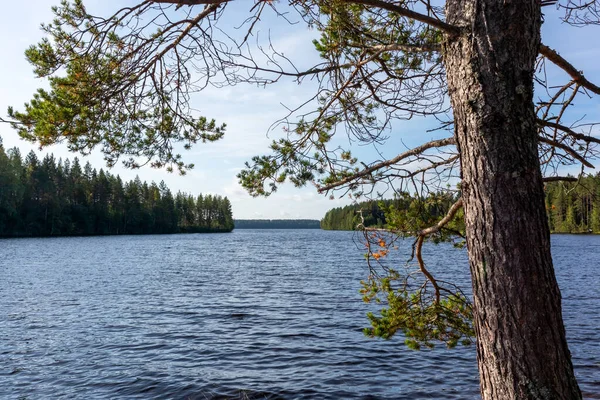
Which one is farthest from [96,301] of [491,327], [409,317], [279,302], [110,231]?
[110,231]

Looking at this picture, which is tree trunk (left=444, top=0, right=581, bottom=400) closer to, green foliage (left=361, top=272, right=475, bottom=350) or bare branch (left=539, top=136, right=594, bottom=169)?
bare branch (left=539, top=136, right=594, bottom=169)

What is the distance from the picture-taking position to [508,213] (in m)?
2.57

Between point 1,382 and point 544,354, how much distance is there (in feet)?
32.5

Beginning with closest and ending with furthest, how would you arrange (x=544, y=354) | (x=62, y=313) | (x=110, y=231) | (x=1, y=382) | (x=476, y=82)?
(x=544, y=354) < (x=476, y=82) < (x=1, y=382) < (x=62, y=313) < (x=110, y=231)

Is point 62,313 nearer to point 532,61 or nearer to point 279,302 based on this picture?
point 279,302

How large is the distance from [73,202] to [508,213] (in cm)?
9252

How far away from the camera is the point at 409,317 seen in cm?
465

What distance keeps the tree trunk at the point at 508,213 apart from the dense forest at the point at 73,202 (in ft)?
246

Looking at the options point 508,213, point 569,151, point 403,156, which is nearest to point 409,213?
point 403,156

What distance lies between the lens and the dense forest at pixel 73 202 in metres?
68.6

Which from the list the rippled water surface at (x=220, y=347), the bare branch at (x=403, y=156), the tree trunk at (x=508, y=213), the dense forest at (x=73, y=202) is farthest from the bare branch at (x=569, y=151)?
the dense forest at (x=73, y=202)

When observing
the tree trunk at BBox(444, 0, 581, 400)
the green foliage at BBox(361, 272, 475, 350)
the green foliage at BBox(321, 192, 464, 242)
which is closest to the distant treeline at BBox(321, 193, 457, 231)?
the green foliage at BBox(321, 192, 464, 242)

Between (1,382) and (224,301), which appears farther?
(224,301)

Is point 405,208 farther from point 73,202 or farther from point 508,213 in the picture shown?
point 73,202
